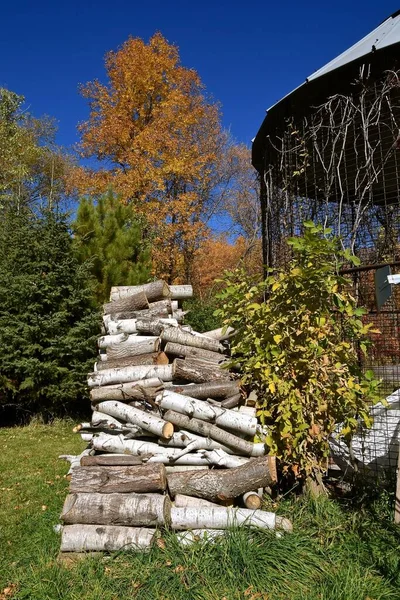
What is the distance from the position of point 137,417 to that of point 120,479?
572 millimetres

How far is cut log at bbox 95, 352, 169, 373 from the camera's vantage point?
14.8 feet

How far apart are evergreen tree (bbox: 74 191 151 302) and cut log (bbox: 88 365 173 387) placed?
5.22 m

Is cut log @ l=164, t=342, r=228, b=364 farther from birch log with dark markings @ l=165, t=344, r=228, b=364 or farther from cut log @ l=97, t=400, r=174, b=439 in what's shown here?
cut log @ l=97, t=400, r=174, b=439

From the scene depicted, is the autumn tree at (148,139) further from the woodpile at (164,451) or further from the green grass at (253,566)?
the green grass at (253,566)

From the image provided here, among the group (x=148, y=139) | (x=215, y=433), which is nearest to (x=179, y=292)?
(x=215, y=433)

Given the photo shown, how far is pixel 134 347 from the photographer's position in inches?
184

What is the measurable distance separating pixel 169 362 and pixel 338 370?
1.68 meters

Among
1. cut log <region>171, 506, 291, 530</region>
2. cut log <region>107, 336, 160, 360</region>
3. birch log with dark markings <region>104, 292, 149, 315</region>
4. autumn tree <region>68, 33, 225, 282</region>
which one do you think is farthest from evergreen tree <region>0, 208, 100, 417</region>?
autumn tree <region>68, 33, 225, 282</region>

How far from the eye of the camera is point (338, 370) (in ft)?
11.7

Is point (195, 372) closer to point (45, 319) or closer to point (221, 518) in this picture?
point (221, 518)

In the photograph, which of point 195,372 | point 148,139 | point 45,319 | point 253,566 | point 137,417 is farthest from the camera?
point 148,139

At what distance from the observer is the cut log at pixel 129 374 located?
4342 millimetres

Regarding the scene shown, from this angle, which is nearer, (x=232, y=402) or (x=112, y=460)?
(x=112, y=460)

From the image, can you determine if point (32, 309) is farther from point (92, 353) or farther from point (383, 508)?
point (383, 508)
